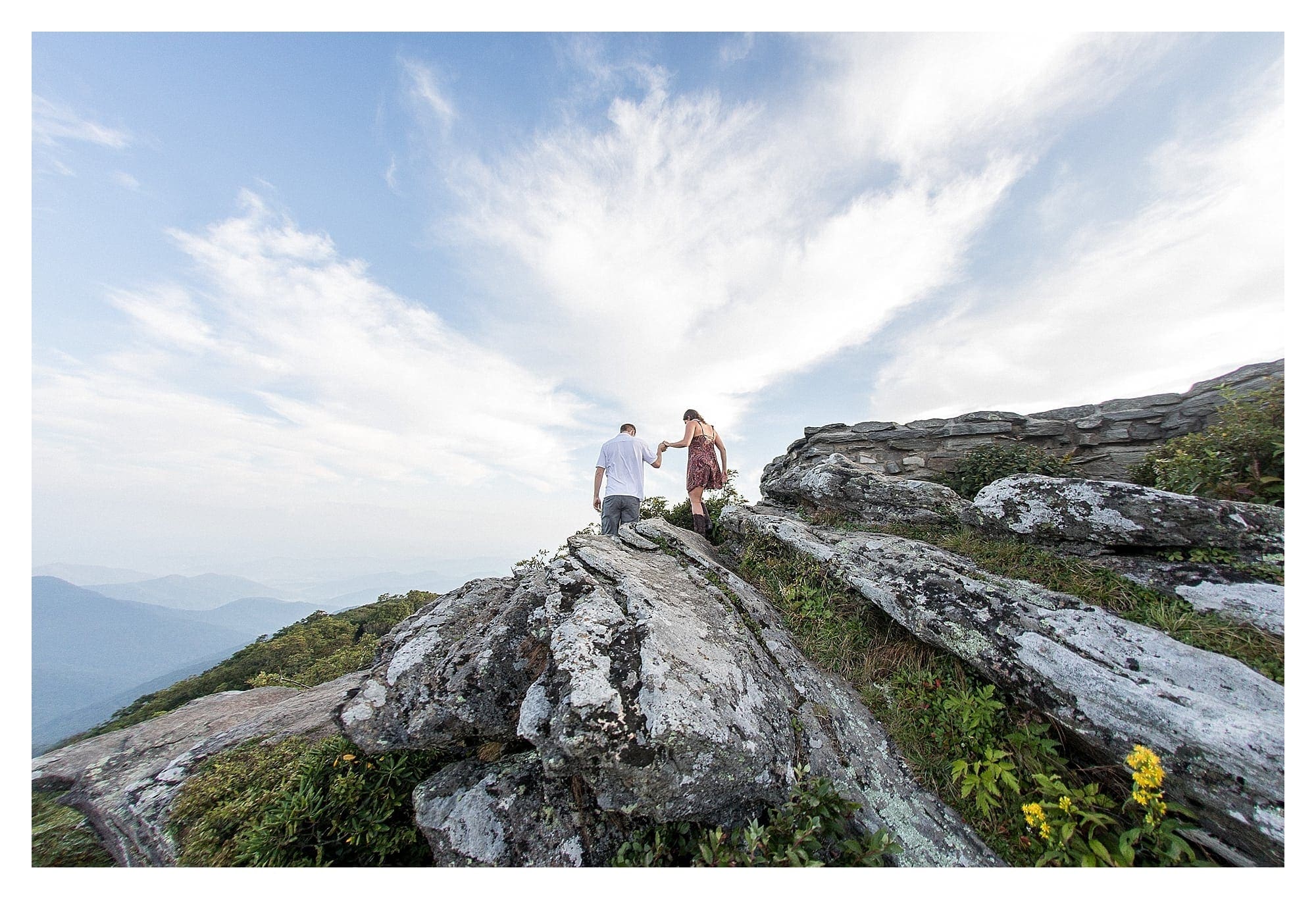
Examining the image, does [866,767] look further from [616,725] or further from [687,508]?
[687,508]

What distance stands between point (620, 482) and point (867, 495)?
5563mm

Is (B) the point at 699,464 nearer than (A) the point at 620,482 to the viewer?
No

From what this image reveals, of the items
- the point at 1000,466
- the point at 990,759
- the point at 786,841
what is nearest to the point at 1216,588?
the point at 990,759

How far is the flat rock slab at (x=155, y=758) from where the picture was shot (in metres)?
5.86

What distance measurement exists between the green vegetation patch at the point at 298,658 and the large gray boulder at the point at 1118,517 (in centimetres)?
1214

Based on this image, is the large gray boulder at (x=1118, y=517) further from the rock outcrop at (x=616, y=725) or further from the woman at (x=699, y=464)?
the woman at (x=699, y=464)

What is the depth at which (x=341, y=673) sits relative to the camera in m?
11.1

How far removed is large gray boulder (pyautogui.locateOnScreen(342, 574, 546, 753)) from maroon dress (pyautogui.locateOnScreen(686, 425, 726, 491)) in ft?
17.8

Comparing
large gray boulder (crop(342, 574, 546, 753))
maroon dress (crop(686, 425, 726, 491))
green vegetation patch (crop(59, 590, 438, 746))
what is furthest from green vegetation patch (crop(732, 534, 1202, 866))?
green vegetation patch (crop(59, 590, 438, 746))

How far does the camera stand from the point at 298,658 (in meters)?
14.9

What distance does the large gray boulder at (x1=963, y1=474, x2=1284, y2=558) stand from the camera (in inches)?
221

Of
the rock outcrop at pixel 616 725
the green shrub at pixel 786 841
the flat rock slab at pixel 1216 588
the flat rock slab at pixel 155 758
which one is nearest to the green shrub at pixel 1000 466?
the flat rock slab at pixel 1216 588
